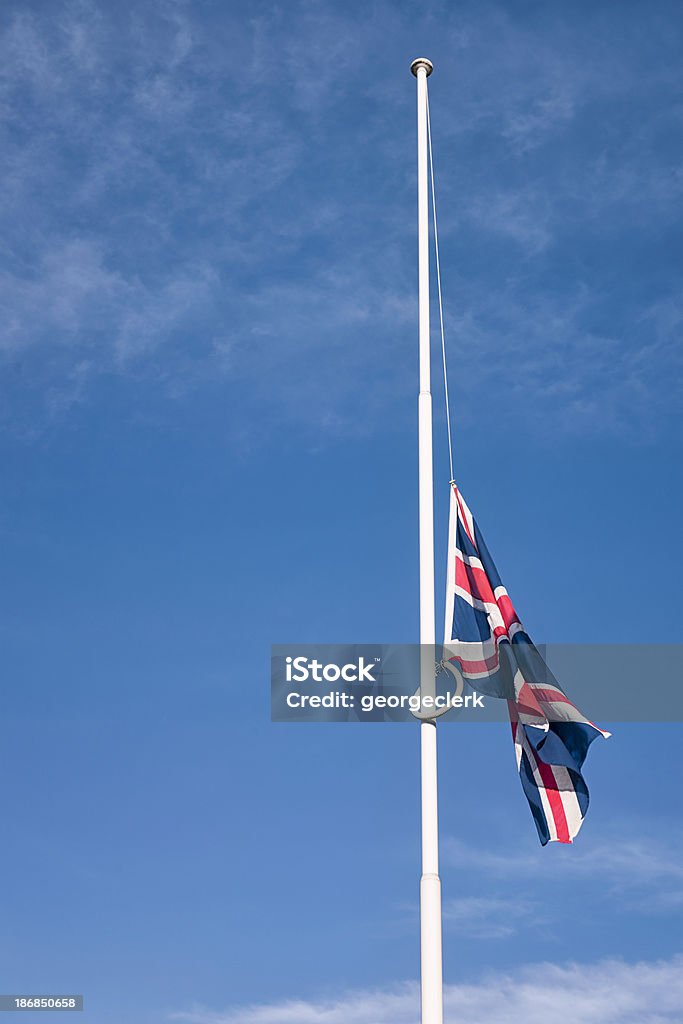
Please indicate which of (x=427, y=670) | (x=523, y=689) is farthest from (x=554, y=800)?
(x=427, y=670)

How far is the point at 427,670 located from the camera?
20.2 metres

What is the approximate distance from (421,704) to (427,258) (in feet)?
28.2

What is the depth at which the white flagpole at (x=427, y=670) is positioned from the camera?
62.0 feet

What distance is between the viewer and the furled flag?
21109 mm

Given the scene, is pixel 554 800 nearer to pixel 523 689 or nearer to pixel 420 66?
pixel 523 689

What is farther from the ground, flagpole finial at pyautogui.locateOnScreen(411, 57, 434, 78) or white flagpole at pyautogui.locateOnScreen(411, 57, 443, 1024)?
flagpole finial at pyautogui.locateOnScreen(411, 57, 434, 78)

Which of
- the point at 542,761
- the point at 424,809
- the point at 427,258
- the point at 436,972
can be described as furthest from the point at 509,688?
the point at 427,258

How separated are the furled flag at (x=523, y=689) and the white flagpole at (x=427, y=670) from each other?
0.79 meters

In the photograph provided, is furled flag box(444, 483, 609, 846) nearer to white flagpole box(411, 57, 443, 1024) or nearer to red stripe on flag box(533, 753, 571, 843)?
red stripe on flag box(533, 753, 571, 843)

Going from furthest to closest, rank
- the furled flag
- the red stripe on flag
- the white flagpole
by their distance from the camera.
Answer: the furled flag < the red stripe on flag < the white flagpole

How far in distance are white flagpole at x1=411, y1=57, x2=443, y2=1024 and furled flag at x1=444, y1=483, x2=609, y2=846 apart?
0.79 meters

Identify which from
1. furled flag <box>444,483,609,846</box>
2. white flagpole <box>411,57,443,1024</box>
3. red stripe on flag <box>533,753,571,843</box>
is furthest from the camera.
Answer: furled flag <box>444,483,609,846</box>

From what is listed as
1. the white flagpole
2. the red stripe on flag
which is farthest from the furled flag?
the white flagpole

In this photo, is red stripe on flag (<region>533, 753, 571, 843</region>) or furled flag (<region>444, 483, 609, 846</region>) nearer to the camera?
red stripe on flag (<region>533, 753, 571, 843</region>)
